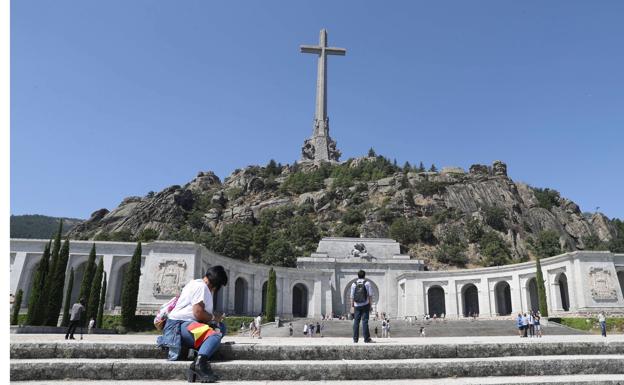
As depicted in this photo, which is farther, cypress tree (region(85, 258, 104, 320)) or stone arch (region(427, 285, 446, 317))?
stone arch (region(427, 285, 446, 317))

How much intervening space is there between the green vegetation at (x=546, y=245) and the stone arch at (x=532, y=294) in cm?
2667

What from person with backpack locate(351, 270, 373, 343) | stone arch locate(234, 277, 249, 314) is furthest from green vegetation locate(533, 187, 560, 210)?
person with backpack locate(351, 270, 373, 343)

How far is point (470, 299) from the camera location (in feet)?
166

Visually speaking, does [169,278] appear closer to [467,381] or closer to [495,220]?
[467,381]

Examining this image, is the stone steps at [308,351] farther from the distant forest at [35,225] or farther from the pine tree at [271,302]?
the distant forest at [35,225]

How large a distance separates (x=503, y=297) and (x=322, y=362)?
48.2 meters

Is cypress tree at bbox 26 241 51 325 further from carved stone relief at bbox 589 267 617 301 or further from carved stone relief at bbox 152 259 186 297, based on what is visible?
carved stone relief at bbox 589 267 617 301

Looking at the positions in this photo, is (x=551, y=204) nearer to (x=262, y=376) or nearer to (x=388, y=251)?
(x=388, y=251)

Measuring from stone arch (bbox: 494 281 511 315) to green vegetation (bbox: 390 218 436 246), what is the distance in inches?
1000

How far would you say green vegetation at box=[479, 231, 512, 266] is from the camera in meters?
65.4

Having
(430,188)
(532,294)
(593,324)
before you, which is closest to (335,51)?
(430,188)

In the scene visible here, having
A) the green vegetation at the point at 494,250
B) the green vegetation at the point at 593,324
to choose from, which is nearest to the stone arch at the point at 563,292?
the green vegetation at the point at 593,324

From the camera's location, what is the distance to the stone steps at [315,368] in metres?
5.55
